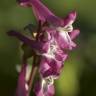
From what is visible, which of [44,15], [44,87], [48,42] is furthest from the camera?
[44,87]

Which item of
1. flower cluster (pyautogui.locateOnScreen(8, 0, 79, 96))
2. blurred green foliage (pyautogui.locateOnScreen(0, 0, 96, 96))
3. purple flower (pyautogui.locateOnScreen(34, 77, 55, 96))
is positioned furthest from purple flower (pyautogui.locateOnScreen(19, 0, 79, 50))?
blurred green foliage (pyautogui.locateOnScreen(0, 0, 96, 96))

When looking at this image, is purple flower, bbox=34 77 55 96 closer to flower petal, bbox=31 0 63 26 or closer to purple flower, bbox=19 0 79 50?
purple flower, bbox=19 0 79 50

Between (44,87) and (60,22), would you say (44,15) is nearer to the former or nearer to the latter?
(60,22)

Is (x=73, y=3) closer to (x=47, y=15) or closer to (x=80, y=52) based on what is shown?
(x=80, y=52)

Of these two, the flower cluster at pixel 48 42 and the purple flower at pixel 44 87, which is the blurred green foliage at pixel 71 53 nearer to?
the purple flower at pixel 44 87

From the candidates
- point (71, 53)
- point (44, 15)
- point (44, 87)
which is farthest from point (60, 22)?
point (71, 53)

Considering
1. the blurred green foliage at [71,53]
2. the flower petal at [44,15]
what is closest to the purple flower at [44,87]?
the flower petal at [44,15]

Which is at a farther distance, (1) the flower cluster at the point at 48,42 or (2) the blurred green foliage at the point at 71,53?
(2) the blurred green foliage at the point at 71,53

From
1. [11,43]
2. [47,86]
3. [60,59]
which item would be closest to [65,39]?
[60,59]

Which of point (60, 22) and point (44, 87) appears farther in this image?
point (44, 87)
